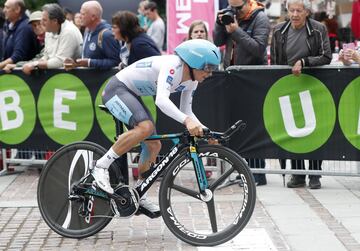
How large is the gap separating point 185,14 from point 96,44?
79.1 inches

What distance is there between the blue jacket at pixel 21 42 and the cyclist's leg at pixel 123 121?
448 centimetres

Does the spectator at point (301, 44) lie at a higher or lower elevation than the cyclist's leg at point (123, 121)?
higher

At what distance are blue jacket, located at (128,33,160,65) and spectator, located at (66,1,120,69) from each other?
604 millimetres

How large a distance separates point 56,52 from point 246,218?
194 inches

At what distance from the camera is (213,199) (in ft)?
24.1

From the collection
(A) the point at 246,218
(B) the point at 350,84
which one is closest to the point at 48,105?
(B) the point at 350,84

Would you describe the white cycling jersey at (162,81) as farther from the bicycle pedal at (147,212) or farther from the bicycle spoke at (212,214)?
the bicycle pedal at (147,212)

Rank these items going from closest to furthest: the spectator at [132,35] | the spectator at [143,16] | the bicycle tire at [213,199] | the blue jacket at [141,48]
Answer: the bicycle tire at [213,199]
the spectator at [132,35]
the blue jacket at [141,48]
the spectator at [143,16]

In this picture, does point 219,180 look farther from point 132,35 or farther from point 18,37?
point 18,37

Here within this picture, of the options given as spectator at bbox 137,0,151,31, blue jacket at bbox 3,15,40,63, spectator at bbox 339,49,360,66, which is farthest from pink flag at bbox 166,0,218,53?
spectator at bbox 137,0,151,31

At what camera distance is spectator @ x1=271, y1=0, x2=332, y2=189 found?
9.86 meters

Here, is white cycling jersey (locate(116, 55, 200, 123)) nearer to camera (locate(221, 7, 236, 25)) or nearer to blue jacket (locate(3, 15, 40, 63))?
camera (locate(221, 7, 236, 25))

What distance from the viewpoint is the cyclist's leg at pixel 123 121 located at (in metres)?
7.41

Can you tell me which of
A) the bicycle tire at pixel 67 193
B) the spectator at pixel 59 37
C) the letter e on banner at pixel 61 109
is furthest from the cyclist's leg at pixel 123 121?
the spectator at pixel 59 37
